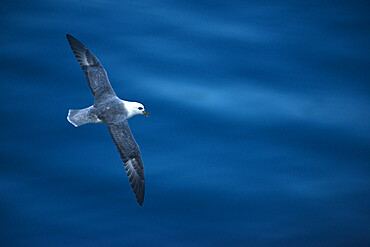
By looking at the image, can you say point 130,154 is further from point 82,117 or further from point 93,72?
point 93,72

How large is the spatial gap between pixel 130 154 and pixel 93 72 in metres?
2.08

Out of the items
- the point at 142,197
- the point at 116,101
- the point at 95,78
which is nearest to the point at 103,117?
the point at 116,101

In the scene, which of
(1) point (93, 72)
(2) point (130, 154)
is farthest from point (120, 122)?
(1) point (93, 72)

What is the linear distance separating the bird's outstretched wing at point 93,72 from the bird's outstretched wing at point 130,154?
3.08 feet

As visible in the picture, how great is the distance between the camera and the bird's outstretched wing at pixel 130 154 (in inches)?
365

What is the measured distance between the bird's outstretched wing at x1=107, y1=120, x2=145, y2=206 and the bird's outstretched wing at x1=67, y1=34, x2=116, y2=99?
0.94 meters

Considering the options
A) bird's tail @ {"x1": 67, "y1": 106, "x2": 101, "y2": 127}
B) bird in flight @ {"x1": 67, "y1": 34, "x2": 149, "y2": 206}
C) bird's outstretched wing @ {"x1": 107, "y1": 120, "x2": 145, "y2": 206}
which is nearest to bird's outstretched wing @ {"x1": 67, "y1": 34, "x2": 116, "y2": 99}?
bird in flight @ {"x1": 67, "y1": 34, "x2": 149, "y2": 206}

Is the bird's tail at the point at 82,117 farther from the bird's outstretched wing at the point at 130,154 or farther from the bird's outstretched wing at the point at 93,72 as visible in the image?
the bird's outstretched wing at the point at 93,72

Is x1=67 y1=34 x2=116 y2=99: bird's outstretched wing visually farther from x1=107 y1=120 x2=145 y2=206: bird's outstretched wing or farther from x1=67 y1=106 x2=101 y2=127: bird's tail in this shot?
x1=107 y1=120 x2=145 y2=206: bird's outstretched wing

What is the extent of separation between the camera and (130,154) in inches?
367

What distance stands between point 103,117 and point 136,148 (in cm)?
91

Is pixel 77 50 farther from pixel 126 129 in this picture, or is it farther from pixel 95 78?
pixel 126 129

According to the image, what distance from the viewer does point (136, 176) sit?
9383 millimetres

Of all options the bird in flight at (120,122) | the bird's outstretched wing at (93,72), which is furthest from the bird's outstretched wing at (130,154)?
the bird's outstretched wing at (93,72)
